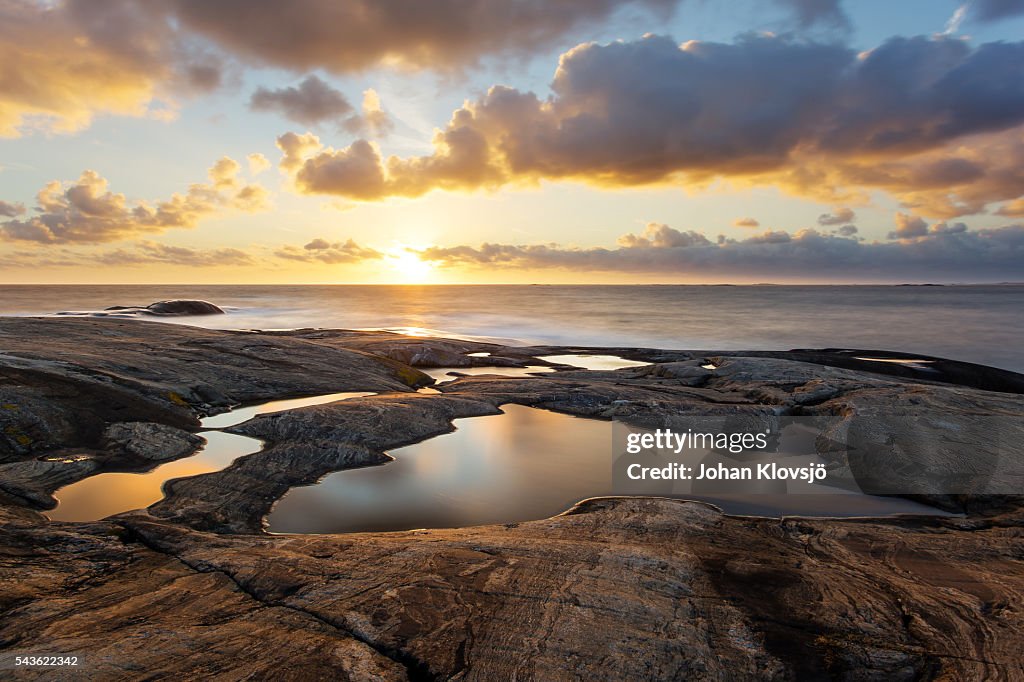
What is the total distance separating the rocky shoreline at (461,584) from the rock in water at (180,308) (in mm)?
82946

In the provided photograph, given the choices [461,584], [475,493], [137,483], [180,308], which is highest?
[180,308]

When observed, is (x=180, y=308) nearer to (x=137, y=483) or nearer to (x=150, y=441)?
(x=150, y=441)

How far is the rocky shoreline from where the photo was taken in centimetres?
566

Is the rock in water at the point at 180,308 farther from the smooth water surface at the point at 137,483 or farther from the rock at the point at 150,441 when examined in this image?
the smooth water surface at the point at 137,483

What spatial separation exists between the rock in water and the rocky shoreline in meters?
82.9

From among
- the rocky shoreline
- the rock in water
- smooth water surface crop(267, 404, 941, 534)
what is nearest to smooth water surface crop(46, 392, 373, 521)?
the rocky shoreline

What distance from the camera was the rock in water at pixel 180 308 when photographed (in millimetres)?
84375

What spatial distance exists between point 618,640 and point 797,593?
3048 millimetres

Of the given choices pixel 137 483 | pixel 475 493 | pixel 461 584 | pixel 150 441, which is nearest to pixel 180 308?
pixel 150 441

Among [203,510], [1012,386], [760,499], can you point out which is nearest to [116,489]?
[203,510]

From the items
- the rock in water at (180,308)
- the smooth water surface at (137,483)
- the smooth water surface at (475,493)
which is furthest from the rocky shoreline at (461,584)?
the rock in water at (180,308)

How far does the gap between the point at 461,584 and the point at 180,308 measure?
333ft

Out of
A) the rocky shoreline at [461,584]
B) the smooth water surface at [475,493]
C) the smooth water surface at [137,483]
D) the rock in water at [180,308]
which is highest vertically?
the rock in water at [180,308]

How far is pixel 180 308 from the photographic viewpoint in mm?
90125
